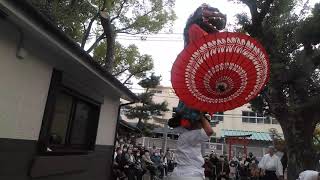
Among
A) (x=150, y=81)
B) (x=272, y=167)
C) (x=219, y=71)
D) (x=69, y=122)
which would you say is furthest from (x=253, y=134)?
(x=219, y=71)

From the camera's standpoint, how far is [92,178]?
30.1ft

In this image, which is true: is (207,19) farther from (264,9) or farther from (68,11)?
(68,11)

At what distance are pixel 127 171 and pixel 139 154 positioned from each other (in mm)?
3854

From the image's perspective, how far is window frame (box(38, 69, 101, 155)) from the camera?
19.6 feet

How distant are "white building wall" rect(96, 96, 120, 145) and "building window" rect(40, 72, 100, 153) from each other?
1.85 ft

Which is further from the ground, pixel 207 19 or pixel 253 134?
pixel 253 134

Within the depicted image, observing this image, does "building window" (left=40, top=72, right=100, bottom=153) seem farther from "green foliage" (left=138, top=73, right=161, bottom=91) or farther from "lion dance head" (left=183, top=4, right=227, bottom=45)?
"green foliage" (left=138, top=73, right=161, bottom=91)

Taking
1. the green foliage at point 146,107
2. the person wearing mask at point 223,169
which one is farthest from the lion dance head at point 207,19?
the green foliage at point 146,107

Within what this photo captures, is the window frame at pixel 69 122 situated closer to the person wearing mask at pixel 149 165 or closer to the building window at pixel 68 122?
the building window at pixel 68 122

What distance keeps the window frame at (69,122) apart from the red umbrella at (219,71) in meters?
3.20

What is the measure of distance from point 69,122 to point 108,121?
9.25ft

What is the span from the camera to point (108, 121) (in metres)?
9.97

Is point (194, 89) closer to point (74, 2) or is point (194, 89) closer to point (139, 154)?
point (74, 2)

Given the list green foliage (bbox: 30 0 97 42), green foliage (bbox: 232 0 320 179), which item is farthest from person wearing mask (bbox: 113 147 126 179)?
green foliage (bbox: 232 0 320 179)
